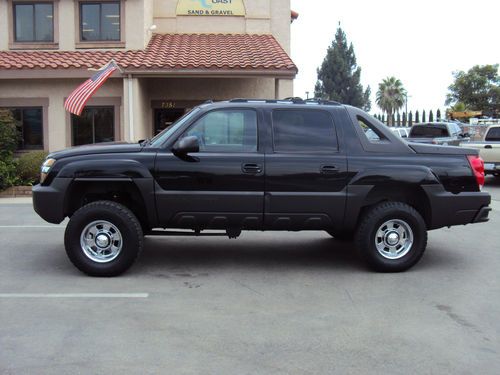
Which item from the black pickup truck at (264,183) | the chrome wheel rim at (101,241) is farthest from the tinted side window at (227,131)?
the chrome wheel rim at (101,241)

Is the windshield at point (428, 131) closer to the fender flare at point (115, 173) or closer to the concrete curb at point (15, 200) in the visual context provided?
the concrete curb at point (15, 200)

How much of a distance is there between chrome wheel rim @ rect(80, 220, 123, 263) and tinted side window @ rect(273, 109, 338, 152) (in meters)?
2.11

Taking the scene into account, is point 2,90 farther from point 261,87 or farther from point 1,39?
point 261,87

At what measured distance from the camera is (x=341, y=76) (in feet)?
240

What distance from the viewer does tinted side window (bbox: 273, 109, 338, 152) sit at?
22.1 feet

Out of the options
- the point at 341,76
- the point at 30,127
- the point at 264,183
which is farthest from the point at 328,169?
the point at 341,76

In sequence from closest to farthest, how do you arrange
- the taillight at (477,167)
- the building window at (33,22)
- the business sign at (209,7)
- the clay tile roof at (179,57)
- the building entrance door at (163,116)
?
1. the taillight at (477,167)
2. the clay tile roof at (179,57)
3. the building window at (33,22)
4. the building entrance door at (163,116)
5. the business sign at (209,7)

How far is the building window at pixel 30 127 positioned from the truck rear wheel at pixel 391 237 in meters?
12.9

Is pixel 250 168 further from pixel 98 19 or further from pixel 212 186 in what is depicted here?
pixel 98 19

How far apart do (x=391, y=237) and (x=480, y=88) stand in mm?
61265

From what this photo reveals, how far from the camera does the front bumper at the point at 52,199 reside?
21.5 ft

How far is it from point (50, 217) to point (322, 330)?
348 cm

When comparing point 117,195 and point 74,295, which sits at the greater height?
point 117,195

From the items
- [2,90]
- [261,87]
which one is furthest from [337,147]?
[2,90]
